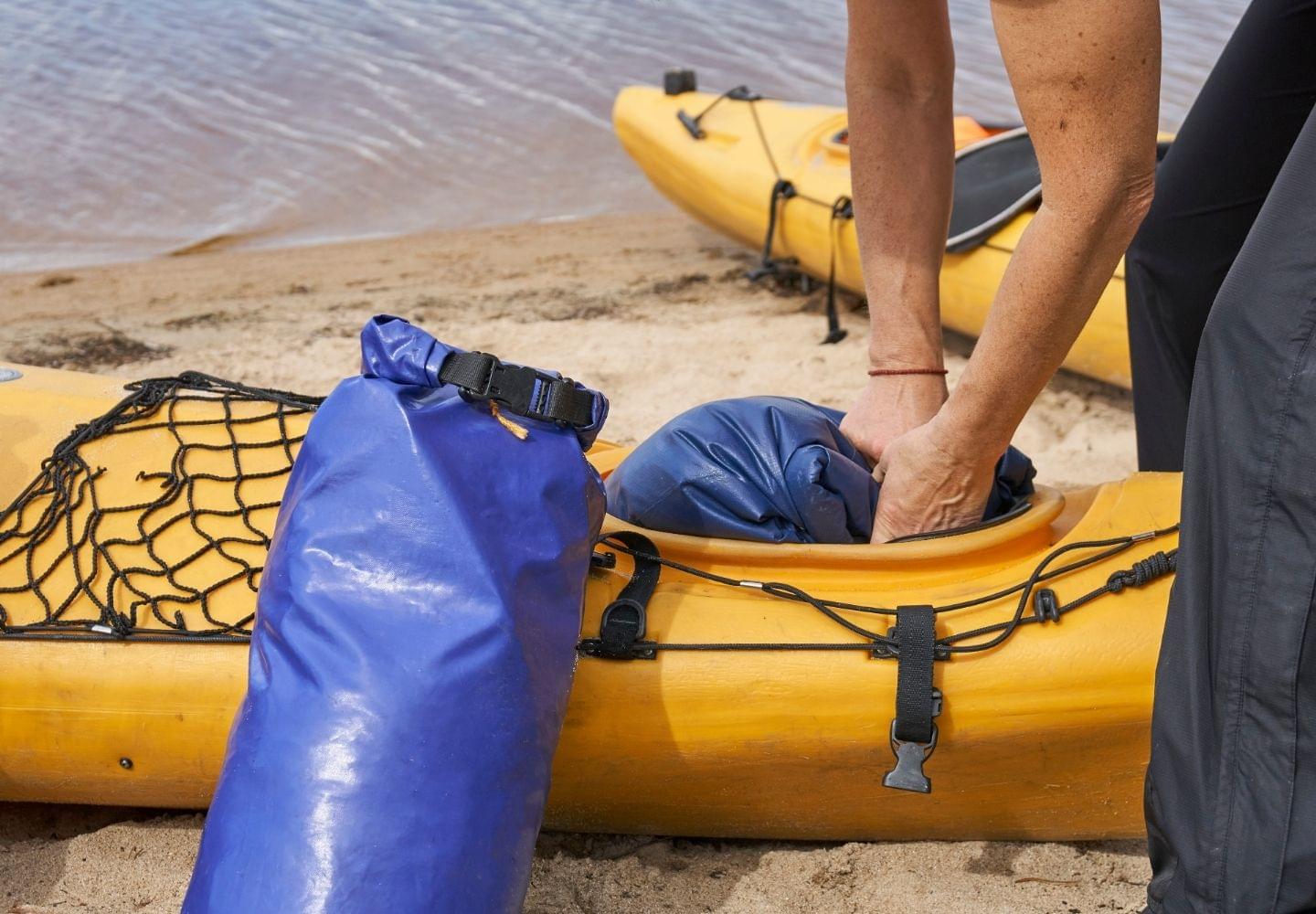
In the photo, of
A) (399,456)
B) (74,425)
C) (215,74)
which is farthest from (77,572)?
(215,74)

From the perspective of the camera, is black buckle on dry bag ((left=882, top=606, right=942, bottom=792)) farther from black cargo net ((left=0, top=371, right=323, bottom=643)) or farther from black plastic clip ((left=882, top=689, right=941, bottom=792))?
black cargo net ((left=0, top=371, right=323, bottom=643))

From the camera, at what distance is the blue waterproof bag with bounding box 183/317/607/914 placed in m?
1.27

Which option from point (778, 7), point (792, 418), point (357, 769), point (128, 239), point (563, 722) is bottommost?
point (128, 239)

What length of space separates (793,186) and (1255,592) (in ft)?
10.3

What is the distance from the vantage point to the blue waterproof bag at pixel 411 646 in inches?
50.1

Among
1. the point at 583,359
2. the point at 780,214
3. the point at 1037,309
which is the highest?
the point at 1037,309

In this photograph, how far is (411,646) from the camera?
1.37 m

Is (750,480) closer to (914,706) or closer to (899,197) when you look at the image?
(914,706)

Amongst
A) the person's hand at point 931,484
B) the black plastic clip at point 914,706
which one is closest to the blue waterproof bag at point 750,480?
the person's hand at point 931,484

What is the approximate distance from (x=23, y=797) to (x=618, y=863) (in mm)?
920

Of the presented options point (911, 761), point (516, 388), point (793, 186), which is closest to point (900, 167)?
point (516, 388)

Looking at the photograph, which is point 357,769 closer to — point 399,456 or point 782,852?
point 399,456

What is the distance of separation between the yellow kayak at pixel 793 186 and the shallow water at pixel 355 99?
1043mm

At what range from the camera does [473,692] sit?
1.37 m
